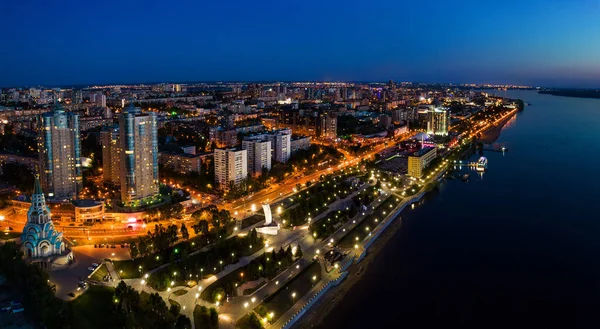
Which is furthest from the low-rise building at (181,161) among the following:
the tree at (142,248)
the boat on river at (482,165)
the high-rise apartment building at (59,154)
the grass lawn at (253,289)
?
the boat on river at (482,165)

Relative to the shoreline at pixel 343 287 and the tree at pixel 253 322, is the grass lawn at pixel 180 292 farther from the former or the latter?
the shoreline at pixel 343 287

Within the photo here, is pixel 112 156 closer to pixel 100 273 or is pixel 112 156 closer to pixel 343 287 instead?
pixel 100 273

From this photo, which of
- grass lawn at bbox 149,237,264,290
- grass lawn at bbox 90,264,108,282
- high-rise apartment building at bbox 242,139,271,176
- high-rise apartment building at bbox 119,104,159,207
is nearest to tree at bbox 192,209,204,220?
grass lawn at bbox 149,237,264,290

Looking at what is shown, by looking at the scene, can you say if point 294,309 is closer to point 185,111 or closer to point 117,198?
point 117,198

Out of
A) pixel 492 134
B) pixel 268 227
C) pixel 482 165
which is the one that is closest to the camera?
pixel 268 227

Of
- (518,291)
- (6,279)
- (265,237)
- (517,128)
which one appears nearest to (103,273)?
(6,279)

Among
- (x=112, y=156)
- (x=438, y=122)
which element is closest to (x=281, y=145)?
(x=112, y=156)

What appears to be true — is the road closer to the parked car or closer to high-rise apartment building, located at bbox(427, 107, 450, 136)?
the parked car
